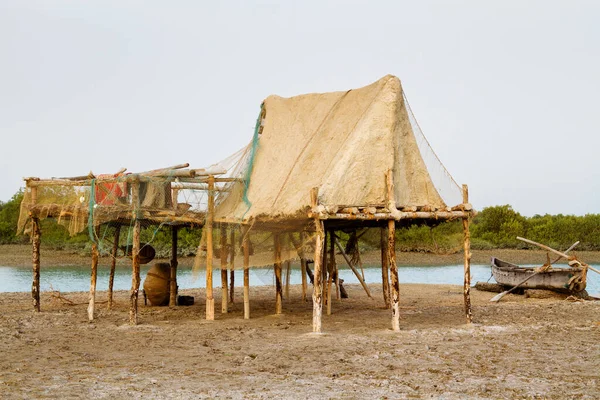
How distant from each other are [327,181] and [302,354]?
3576mm

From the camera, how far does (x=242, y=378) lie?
898 centimetres

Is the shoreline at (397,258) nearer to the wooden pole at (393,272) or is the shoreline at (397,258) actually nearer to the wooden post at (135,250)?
the wooden post at (135,250)

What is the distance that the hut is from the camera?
41.2 feet

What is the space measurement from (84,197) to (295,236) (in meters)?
4.93

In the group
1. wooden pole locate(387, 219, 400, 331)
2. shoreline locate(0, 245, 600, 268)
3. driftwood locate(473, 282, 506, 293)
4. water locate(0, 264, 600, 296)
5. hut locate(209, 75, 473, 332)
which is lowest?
water locate(0, 264, 600, 296)

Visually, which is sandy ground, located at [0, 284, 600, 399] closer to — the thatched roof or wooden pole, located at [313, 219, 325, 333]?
wooden pole, located at [313, 219, 325, 333]

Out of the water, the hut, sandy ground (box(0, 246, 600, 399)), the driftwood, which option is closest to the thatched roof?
the hut

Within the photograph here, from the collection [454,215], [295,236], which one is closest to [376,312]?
[295,236]

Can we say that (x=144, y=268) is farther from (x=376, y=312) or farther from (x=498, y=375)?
(x=498, y=375)

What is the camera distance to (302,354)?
10625 mm

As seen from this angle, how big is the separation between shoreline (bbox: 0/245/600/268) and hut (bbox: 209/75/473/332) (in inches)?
921

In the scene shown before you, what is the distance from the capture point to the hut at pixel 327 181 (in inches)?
495

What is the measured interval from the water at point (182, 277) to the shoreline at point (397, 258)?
5.22 feet

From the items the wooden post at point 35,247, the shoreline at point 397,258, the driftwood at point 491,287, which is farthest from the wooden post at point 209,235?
the shoreline at point 397,258
